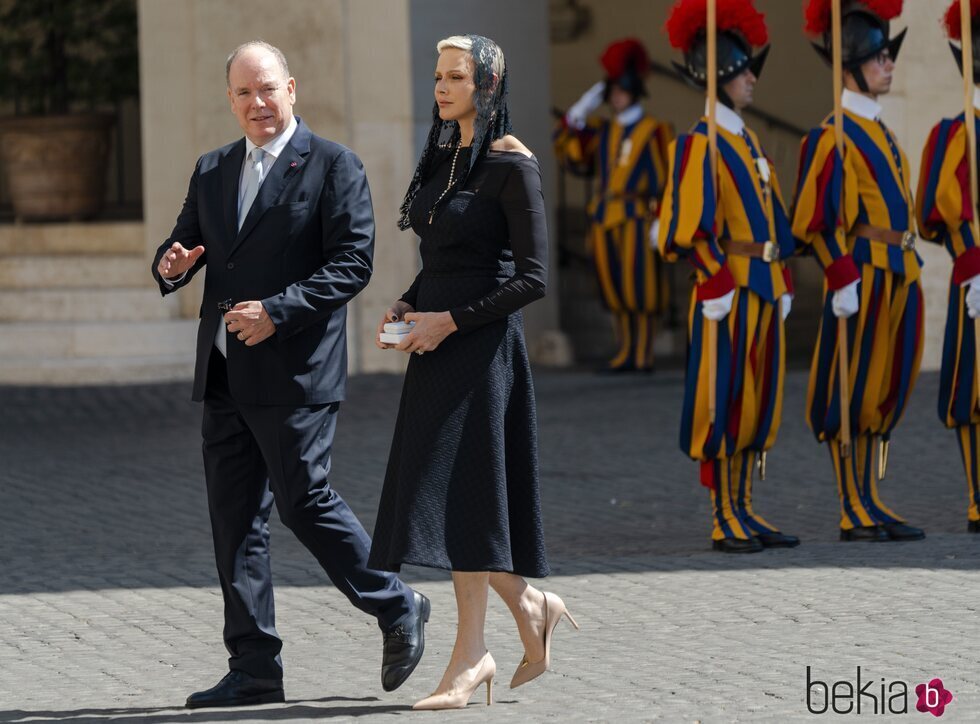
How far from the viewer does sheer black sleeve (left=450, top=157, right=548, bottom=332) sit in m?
5.19

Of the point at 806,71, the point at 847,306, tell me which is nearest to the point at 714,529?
the point at 847,306

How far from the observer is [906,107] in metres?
13.2

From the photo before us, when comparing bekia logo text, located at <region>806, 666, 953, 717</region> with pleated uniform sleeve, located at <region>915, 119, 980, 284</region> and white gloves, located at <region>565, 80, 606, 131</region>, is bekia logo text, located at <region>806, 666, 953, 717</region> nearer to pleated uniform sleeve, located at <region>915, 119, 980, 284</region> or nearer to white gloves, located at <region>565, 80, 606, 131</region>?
pleated uniform sleeve, located at <region>915, 119, 980, 284</region>

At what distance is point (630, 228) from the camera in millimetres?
13938

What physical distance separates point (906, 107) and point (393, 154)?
11.3ft

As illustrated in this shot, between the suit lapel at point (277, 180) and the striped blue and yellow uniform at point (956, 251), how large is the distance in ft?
10.1

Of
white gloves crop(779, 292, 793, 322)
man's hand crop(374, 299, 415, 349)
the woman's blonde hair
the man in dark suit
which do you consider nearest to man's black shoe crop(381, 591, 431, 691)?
the man in dark suit

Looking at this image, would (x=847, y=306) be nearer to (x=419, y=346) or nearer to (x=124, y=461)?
(x=419, y=346)

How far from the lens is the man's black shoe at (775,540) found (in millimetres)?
7535

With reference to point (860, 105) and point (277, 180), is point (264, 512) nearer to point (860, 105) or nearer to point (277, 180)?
point (277, 180)

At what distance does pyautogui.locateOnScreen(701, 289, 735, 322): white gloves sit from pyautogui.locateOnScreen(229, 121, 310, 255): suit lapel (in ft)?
7.64

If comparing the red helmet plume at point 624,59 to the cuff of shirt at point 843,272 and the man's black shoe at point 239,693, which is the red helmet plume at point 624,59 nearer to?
the cuff of shirt at point 843,272

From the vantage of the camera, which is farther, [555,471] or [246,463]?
[555,471]

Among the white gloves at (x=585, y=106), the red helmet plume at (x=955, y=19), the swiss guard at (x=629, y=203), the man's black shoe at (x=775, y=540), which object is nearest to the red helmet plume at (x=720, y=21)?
the red helmet plume at (x=955, y=19)
